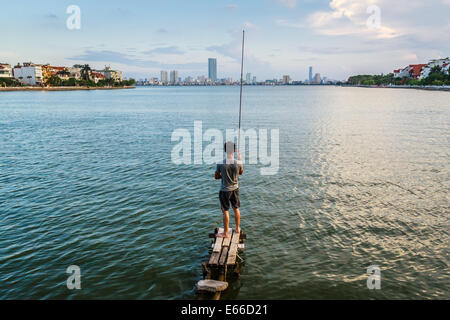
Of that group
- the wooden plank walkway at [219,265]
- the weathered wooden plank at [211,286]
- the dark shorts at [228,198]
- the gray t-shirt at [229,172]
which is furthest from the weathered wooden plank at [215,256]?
the gray t-shirt at [229,172]

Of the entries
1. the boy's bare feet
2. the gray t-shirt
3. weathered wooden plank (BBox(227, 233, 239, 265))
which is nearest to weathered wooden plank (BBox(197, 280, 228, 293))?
weathered wooden plank (BBox(227, 233, 239, 265))

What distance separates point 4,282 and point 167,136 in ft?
87.9

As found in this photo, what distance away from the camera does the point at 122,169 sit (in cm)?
2058

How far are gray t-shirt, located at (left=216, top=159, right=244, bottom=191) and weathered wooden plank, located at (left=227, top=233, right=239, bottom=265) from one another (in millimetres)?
1601

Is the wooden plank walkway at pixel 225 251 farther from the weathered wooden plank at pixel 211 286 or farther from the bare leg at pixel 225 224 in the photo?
the weathered wooden plank at pixel 211 286

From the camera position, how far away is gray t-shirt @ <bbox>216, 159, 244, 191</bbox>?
30.1ft

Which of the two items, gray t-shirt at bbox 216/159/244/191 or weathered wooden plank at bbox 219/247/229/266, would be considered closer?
weathered wooden plank at bbox 219/247/229/266

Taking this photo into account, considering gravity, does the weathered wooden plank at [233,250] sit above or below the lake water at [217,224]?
above

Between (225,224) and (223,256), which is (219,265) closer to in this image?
(223,256)

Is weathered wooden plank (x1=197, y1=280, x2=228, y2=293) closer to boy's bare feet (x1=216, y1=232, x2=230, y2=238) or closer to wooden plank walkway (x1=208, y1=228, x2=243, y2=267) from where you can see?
wooden plank walkway (x1=208, y1=228, x2=243, y2=267)

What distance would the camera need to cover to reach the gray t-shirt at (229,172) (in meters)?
9.16

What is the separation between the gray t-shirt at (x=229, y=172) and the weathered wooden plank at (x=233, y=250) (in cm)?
160

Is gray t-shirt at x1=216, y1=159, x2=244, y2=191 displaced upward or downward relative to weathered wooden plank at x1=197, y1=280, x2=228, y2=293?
upward
